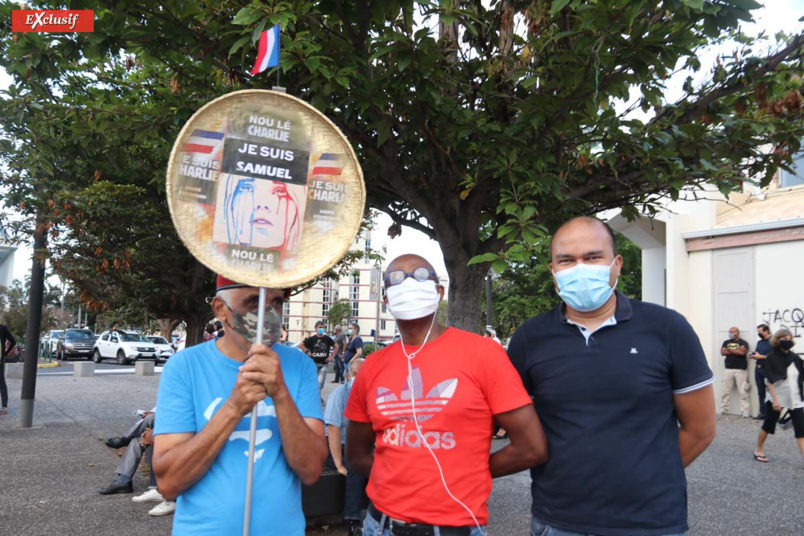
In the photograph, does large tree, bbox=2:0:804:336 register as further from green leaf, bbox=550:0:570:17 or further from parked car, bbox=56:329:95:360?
parked car, bbox=56:329:95:360

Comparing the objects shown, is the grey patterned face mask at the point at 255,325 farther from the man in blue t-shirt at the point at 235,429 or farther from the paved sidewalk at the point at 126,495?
the paved sidewalk at the point at 126,495

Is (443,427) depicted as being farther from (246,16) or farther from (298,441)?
(246,16)

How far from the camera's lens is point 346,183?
2293mm

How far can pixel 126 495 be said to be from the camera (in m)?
6.54

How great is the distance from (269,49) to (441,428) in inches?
63.3

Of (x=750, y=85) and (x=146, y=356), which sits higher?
(x=750, y=85)

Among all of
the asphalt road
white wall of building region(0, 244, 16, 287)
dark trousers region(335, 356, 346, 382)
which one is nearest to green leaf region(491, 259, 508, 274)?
dark trousers region(335, 356, 346, 382)

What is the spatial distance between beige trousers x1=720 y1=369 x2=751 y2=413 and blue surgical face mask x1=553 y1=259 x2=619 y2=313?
1322 centimetres

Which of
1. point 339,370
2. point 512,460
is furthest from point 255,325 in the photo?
point 339,370

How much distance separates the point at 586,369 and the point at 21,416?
10.9m

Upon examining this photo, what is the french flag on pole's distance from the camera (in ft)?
8.15

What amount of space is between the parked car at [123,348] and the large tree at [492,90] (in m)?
30.0

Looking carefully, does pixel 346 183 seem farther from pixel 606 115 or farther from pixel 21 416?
pixel 21 416

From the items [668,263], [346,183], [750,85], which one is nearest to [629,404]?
[346,183]
